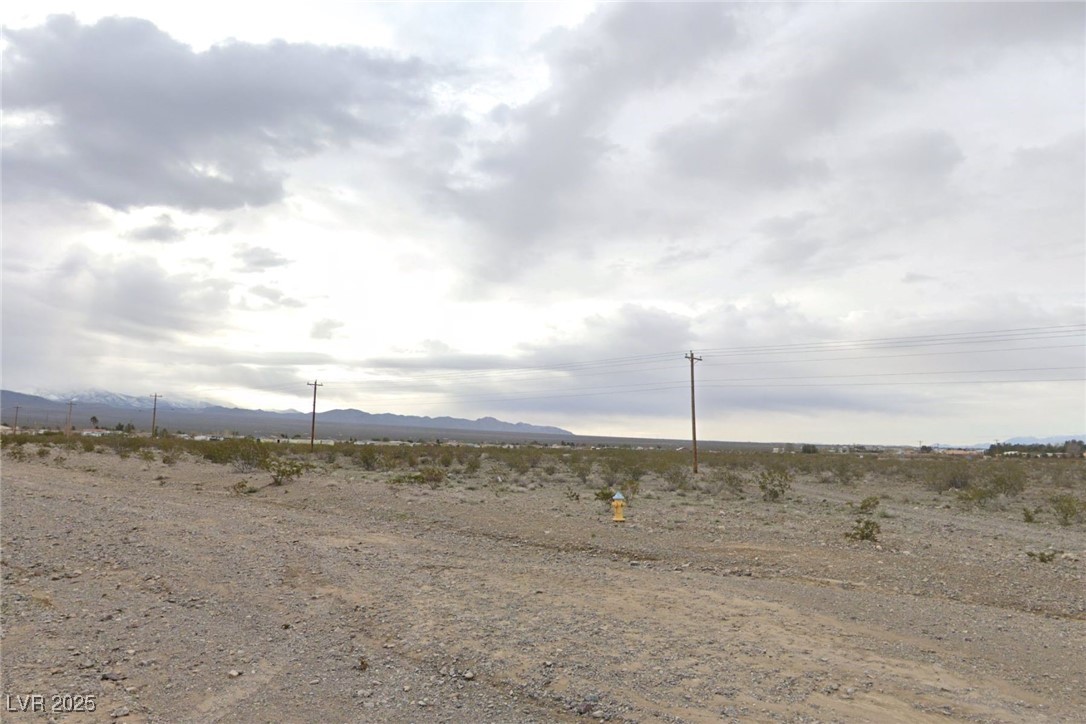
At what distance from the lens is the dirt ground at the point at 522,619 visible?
6.33m

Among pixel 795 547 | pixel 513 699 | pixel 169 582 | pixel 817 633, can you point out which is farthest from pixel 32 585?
pixel 795 547

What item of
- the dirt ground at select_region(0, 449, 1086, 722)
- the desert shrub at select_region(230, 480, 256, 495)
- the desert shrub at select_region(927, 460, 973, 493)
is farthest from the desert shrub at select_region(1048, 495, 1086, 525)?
A: the desert shrub at select_region(230, 480, 256, 495)

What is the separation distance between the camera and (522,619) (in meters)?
8.53

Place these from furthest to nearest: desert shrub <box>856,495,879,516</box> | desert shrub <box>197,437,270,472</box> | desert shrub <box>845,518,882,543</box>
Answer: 1. desert shrub <box>197,437,270,472</box>
2. desert shrub <box>856,495,879,516</box>
3. desert shrub <box>845,518,882,543</box>

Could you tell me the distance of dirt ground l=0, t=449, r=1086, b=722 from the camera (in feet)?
20.8

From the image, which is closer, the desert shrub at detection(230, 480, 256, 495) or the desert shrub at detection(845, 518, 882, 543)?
the desert shrub at detection(845, 518, 882, 543)

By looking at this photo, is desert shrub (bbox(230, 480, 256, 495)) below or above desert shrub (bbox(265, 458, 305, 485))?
below

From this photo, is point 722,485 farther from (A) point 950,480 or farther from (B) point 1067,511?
(A) point 950,480

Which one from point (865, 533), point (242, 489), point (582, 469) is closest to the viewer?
point (865, 533)

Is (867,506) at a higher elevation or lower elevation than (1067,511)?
higher

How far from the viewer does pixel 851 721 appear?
233 inches

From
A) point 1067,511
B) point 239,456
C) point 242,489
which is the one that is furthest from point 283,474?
point 1067,511

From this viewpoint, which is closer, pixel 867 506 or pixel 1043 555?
pixel 1043 555

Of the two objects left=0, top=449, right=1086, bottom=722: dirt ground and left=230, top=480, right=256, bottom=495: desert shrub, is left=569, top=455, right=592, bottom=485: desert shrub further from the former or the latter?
left=0, top=449, right=1086, bottom=722: dirt ground
